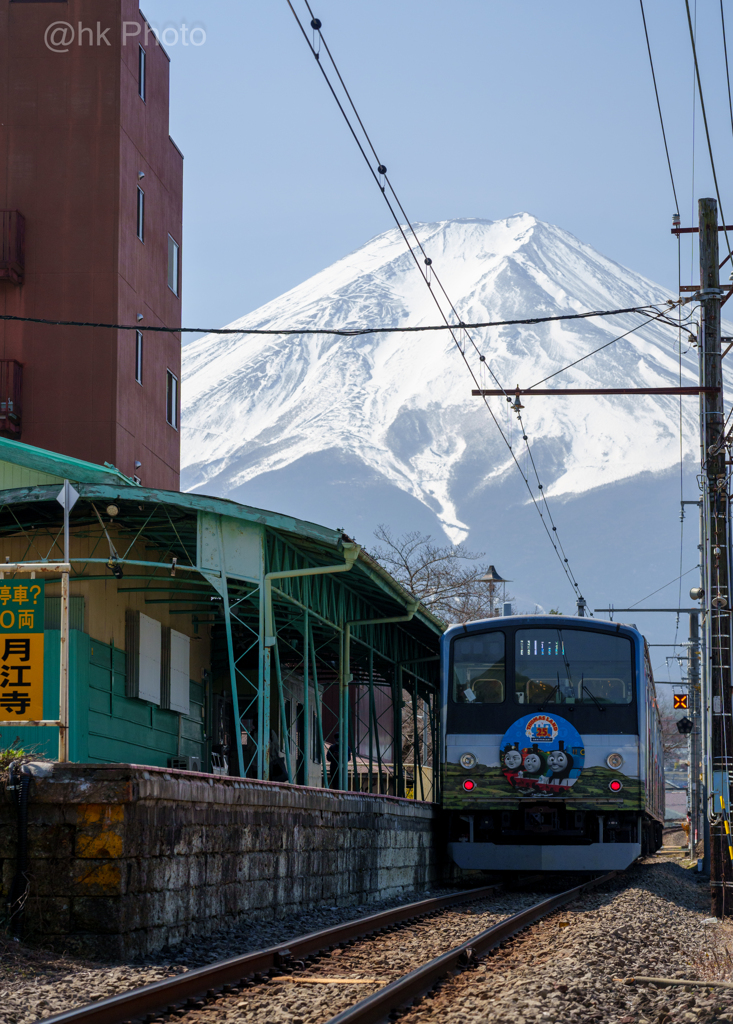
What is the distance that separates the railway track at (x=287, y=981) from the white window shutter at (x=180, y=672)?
10.5 m

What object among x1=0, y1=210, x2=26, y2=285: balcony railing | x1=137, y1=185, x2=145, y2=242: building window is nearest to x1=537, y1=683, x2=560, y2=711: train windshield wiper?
x1=0, y1=210, x2=26, y2=285: balcony railing

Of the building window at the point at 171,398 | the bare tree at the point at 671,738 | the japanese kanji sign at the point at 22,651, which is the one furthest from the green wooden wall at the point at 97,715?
the bare tree at the point at 671,738

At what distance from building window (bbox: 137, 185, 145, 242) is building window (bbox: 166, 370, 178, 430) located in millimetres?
3848

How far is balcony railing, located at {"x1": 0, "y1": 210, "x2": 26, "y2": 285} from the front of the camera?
2828 cm

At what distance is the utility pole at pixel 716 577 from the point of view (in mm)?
14836

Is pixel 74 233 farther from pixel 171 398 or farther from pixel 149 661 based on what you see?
pixel 149 661

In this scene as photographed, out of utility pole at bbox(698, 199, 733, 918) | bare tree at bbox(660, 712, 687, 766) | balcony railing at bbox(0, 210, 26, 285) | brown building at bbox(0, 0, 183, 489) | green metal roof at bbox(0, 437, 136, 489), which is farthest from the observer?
bare tree at bbox(660, 712, 687, 766)

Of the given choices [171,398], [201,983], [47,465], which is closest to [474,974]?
[201,983]

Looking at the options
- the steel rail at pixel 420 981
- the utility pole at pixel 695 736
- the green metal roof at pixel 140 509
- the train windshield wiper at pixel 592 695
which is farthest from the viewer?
the utility pole at pixel 695 736

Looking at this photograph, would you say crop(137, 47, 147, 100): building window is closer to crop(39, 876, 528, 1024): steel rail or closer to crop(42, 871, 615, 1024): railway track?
crop(42, 871, 615, 1024): railway track

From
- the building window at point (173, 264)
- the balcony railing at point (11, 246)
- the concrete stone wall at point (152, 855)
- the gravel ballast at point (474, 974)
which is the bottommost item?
the gravel ballast at point (474, 974)

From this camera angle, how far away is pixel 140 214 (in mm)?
30797

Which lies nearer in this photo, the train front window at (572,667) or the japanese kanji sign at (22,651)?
the japanese kanji sign at (22,651)

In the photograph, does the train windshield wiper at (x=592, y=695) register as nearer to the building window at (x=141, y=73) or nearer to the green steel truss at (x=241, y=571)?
the green steel truss at (x=241, y=571)
